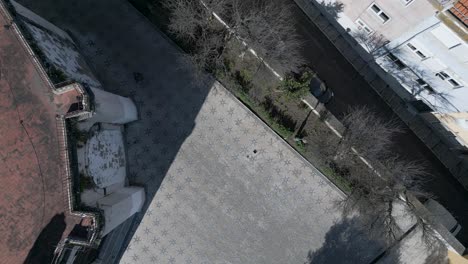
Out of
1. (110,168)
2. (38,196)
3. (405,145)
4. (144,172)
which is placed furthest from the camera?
(405,145)

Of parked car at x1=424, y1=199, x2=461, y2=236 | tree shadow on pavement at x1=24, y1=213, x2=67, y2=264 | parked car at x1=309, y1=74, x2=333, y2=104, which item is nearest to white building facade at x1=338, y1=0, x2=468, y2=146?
parked car at x1=309, y1=74, x2=333, y2=104

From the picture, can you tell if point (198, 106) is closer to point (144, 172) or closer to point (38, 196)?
point (144, 172)

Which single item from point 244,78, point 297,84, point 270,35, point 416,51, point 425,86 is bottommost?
point 244,78

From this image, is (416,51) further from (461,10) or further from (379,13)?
(461,10)

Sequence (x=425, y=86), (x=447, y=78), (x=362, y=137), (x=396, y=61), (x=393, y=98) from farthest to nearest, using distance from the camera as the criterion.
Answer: (x=393, y=98) < (x=396, y=61) < (x=425, y=86) < (x=362, y=137) < (x=447, y=78)

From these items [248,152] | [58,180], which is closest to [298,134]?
[248,152]

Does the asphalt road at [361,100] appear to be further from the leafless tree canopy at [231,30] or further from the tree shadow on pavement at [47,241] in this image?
the tree shadow on pavement at [47,241]

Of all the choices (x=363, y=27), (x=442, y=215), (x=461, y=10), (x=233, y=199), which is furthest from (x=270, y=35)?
(x=442, y=215)

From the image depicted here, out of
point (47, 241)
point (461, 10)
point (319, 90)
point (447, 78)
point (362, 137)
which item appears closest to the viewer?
point (47, 241)
